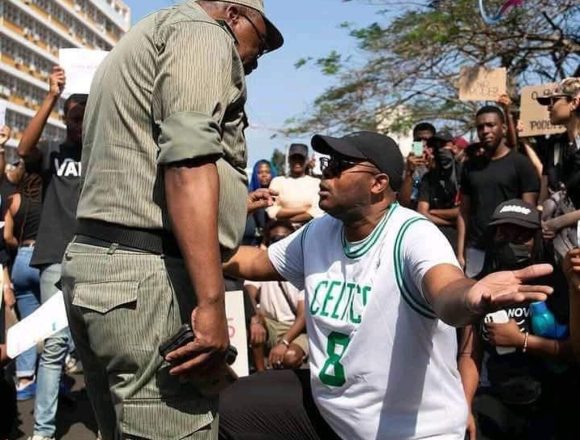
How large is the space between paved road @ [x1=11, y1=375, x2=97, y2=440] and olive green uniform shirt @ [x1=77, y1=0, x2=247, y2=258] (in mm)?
3561

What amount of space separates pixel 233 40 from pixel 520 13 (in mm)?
11337

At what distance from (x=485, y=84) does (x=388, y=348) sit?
5.09m

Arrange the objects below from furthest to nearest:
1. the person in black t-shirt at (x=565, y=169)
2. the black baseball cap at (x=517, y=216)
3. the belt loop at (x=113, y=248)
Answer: the black baseball cap at (x=517, y=216), the person in black t-shirt at (x=565, y=169), the belt loop at (x=113, y=248)

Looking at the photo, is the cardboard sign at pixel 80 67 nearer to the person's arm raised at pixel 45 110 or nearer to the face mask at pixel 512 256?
the person's arm raised at pixel 45 110

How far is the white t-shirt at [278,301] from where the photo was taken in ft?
22.0

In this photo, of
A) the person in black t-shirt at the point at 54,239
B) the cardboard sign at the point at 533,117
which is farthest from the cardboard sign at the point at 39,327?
the cardboard sign at the point at 533,117

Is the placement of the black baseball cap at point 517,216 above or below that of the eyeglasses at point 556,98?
below

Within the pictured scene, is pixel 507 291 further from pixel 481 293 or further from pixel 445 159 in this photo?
pixel 445 159

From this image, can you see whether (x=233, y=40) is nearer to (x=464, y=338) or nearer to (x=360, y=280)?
(x=360, y=280)

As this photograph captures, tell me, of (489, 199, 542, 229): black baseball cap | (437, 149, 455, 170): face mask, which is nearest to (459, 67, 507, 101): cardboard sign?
(437, 149, 455, 170): face mask

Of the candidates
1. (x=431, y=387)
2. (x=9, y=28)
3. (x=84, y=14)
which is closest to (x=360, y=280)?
(x=431, y=387)

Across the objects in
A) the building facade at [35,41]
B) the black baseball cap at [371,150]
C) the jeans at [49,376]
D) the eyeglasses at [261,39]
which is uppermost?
the building facade at [35,41]

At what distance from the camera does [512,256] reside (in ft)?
16.4

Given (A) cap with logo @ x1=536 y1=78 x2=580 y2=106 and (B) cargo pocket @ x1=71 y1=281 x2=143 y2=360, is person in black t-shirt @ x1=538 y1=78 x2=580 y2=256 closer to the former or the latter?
(A) cap with logo @ x1=536 y1=78 x2=580 y2=106
